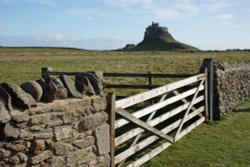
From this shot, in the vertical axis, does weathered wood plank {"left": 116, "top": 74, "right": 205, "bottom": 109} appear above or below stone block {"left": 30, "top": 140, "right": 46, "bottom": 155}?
above

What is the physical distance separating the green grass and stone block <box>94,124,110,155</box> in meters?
1.54

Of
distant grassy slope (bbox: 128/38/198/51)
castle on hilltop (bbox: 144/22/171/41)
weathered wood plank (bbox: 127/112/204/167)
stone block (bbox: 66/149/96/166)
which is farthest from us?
castle on hilltop (bbox: 144/22/171/41)

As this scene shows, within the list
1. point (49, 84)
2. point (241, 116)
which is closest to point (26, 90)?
point (49, 84)

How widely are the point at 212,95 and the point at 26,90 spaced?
7.71 m

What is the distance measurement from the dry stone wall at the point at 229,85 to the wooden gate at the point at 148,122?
61 centimetres

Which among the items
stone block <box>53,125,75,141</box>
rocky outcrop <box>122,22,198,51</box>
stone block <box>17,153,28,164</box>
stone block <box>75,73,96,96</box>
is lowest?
stone block <box>17,153,28,164</box>

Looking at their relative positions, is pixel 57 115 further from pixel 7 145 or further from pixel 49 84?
pixel 7 145

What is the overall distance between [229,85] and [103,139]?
8.04m

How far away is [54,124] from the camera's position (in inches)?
200

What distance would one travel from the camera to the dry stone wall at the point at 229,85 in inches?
461

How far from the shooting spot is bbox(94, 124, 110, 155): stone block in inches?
233

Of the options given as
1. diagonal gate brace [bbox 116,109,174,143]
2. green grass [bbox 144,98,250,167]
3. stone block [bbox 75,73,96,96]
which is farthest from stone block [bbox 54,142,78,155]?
green grass [bbox 144,98,250,167]

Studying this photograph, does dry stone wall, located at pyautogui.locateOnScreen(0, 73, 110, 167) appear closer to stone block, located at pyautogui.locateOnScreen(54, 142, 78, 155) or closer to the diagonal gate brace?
stone block, located at pyautogui.locateOnScreen(54, 142, 78, 155)

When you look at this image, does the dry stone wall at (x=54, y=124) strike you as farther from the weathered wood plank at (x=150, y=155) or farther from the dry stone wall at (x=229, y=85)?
the dry stone wall at (x=229, y=85)
